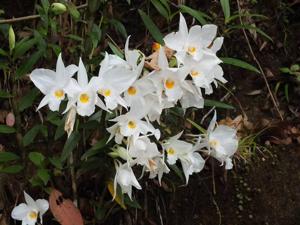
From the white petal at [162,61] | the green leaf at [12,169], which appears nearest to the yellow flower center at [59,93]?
the white petal at [162,61]

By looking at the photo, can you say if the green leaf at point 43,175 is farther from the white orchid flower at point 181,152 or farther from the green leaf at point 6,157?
the white orchid flower at point 181,152

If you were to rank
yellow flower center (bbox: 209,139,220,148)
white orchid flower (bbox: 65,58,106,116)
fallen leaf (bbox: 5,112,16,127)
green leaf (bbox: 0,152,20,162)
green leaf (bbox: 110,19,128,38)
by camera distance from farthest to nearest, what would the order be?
fallen leaf (bbox: 5,112,16,127) < green leaf (bbox: 110,19,128,38) < green leaf (bbox: 0,152,20,162) < yellow flower center (bbox: 209,139,220,148) < white orchid flower (bbox: 65,58,106,116)

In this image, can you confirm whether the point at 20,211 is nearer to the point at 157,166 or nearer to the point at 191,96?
the point at 157,166

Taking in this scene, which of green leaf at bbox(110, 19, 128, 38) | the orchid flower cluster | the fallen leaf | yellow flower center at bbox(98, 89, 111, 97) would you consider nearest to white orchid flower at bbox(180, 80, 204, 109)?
the orchid flower cluster

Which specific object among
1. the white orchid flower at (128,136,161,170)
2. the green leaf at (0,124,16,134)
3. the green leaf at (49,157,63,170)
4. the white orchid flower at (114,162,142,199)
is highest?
the white orchid flower at (128,136,161,170)

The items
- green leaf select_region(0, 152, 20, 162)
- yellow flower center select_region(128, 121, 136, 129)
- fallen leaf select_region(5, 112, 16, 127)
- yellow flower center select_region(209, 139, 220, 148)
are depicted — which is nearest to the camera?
yellow flower center select_region(128, 121, 136, 129)

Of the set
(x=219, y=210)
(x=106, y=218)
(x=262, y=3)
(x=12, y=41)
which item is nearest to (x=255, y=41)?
(x=262, y=3)

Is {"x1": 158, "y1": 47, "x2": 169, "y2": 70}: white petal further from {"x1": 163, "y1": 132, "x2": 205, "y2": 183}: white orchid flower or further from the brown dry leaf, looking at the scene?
the brown dry leaf
